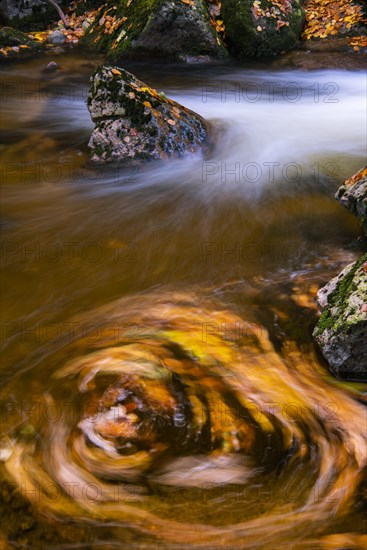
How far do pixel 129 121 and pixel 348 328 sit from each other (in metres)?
4.32

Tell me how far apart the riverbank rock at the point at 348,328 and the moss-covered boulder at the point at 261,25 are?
29.8 ft

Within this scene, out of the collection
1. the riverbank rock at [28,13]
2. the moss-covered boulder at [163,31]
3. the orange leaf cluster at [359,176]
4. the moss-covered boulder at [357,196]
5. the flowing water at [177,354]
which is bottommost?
the flowing water at [177,354]

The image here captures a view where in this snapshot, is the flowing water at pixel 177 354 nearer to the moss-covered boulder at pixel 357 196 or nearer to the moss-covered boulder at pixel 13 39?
the moss-covered boulder at pixel 357 196

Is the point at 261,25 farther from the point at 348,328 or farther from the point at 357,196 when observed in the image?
the point at 348,328

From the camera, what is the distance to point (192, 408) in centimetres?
293

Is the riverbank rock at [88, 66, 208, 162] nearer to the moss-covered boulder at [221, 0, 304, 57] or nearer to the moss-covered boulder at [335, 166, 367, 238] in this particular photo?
the moss-covered boulder at [335, 166, 367, 238]

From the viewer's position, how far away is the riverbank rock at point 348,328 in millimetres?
3084

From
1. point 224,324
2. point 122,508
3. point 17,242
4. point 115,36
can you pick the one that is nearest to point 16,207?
point 17,242

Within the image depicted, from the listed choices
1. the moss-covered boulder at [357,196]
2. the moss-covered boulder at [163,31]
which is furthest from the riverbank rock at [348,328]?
the moss-covered boulder at [163,31]

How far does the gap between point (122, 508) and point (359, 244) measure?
3.47m

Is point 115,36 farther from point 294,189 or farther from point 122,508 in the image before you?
point 122,508

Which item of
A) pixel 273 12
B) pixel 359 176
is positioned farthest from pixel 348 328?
pixel 273 12

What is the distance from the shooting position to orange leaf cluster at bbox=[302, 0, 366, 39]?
433 inches

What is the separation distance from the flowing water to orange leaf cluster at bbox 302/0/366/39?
18.3 ft
